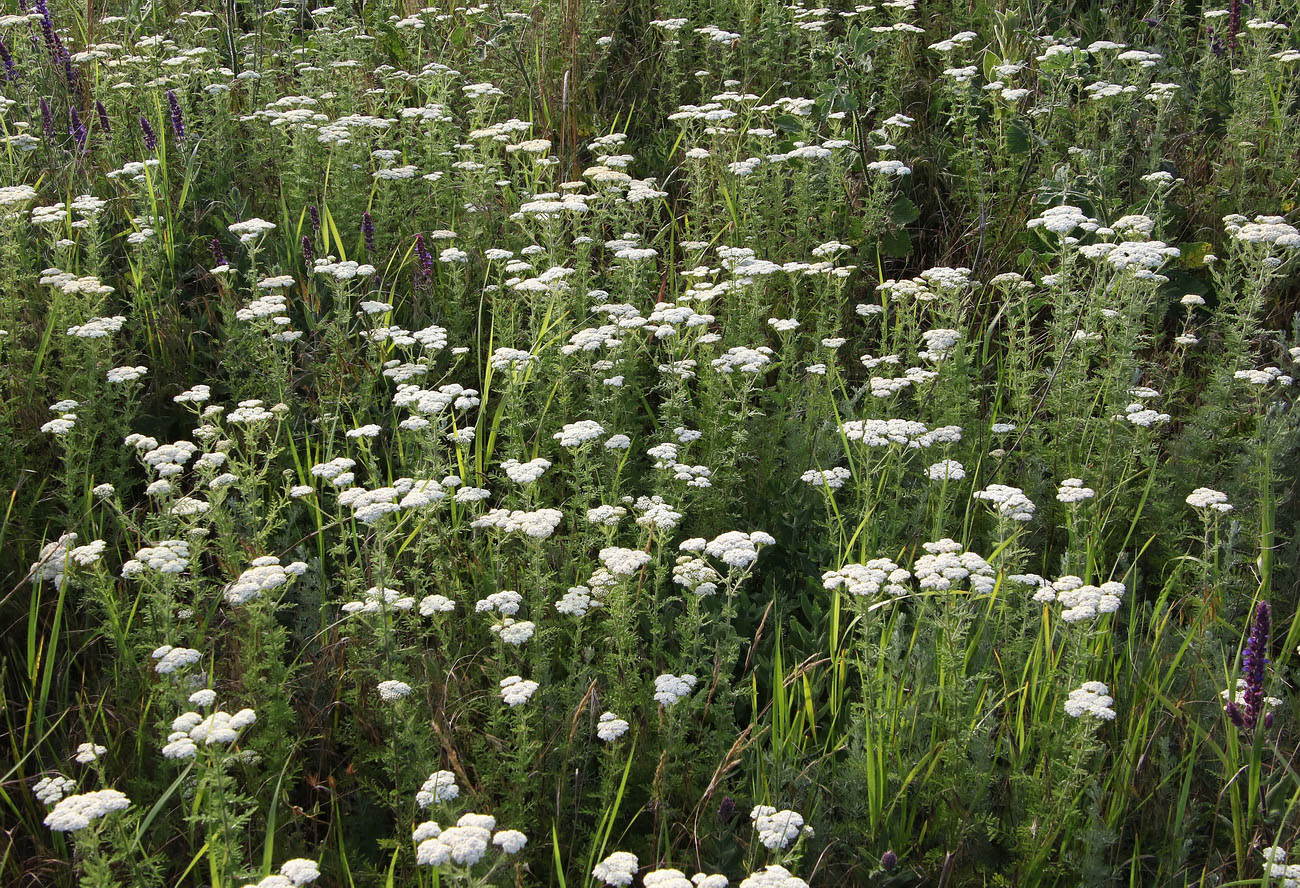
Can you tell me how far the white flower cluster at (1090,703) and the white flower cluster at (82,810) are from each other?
2321mm

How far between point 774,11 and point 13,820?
243 inches

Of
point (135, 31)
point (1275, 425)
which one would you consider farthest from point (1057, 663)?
point (135, 31)

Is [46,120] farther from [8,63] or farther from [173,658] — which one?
[173,658]

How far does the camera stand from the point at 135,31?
7613mm

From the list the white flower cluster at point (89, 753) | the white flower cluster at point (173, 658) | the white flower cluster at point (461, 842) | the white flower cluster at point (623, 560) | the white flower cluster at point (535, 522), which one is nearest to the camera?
the white flower cluster at point (461, 842)

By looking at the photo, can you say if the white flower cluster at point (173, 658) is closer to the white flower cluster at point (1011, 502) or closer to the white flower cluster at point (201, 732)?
the white flower cluster at point (201, 732)

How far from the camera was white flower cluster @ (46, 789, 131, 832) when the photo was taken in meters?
2.30

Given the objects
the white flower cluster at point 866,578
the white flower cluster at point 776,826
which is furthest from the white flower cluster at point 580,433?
the white flower cluster at point 776,826

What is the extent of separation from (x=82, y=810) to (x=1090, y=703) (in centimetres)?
245

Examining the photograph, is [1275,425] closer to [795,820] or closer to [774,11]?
[795,820]

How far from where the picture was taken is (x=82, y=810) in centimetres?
234

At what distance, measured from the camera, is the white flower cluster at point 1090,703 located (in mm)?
2709

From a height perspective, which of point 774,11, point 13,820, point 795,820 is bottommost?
point 13,820

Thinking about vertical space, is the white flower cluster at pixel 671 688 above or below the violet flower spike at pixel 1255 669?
below
